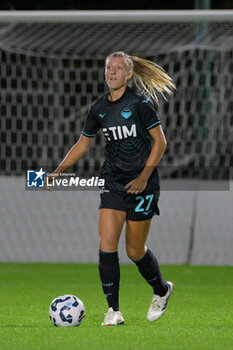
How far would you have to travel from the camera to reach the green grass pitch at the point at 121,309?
607cm

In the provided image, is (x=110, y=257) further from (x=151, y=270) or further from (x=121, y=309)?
(x=121, y=309)

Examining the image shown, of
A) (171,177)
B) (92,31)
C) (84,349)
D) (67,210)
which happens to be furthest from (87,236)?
(84,349)

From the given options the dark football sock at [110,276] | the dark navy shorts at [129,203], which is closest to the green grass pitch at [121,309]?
the dark football sock at [110,276]

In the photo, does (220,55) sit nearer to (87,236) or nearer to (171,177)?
(171,177)

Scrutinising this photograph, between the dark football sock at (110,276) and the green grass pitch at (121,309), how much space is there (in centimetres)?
23

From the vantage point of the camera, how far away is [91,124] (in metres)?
7.34

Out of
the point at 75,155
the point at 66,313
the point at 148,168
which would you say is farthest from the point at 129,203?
the point at 66,313

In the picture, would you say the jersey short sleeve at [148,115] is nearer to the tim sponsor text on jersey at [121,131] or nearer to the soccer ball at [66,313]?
the tim sponsor text on jersey at [121,131]

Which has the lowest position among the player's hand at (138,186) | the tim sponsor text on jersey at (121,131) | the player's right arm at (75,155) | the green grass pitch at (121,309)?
the green grass pitch at (121,309)

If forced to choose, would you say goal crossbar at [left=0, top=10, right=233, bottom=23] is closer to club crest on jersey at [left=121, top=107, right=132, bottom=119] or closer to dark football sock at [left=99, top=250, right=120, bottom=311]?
club crest on jersey at [left=121, top=107, right=132, bottom=119]

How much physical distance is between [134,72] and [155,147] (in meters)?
0.74

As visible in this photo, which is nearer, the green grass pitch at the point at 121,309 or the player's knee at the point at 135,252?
the green grass pitch at the point at 121,309

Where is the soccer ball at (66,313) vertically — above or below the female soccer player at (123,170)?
below
